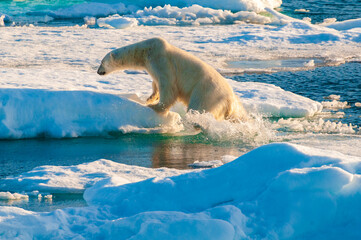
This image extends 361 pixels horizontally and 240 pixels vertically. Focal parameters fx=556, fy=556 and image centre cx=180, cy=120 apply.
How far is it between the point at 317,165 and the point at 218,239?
0.90 metres

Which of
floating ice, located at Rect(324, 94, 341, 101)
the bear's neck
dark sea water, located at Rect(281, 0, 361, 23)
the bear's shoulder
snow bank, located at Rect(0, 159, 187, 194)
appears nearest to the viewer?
snow bank, located at Rect(0, 159, 187, 194)

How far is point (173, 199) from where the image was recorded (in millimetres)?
3658

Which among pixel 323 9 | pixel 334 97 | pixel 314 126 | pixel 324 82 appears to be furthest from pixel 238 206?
pixel 323 9

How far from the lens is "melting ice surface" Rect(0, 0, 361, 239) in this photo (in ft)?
10.5

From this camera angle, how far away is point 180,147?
6.32 m

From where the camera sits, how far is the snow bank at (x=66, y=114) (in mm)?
6594

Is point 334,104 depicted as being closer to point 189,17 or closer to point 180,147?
point 180,147

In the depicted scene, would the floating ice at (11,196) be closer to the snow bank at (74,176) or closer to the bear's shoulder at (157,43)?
the snow bank at (74,176)

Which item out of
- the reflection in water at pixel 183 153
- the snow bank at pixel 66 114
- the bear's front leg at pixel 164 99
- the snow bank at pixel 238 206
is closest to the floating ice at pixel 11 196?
the snow bank at pixel 238 206

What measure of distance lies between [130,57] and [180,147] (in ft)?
5.51

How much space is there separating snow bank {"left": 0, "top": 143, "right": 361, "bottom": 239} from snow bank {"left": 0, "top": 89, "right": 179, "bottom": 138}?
2.95 m

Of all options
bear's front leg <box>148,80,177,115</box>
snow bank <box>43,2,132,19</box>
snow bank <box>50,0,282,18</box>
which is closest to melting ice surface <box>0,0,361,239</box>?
bear's front leg <box>148,80,177,115</box>

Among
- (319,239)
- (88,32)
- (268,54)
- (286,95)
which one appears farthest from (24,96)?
(88,32)

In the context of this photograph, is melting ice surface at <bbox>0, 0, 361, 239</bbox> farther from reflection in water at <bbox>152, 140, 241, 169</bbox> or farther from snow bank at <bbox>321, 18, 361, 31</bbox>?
snow bank at <bbox>321, 18, 361, 31</bbox>
